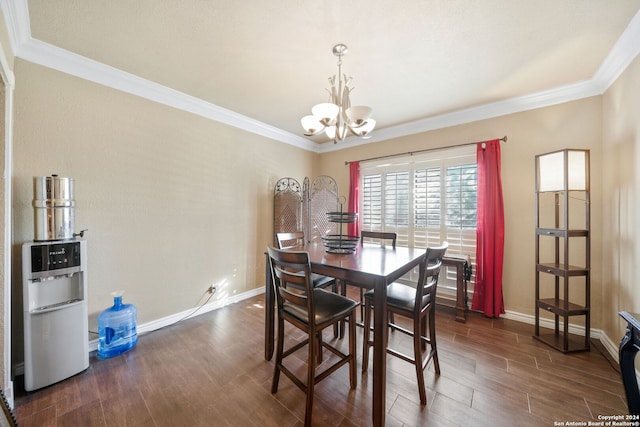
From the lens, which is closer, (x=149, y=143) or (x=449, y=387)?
(x=449, y=387)

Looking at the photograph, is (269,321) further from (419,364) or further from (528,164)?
(528,164)

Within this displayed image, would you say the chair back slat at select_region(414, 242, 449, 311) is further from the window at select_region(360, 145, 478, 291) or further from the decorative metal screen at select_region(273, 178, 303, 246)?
the decorative metal screen at select_region(273, 178, 303, 246)

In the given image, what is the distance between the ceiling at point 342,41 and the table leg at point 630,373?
2000 mm

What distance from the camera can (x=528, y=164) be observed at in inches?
106

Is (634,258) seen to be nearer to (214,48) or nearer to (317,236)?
(317,236)

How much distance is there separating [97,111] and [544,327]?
16.7ft

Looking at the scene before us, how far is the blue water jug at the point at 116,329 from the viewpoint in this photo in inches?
80.8

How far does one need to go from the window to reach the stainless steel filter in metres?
3.49

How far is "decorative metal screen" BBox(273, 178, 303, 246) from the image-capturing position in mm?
3793

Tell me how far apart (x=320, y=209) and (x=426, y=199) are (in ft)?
5.55

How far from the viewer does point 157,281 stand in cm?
256

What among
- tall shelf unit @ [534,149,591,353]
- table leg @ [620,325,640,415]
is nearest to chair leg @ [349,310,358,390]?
table leg @ [620,325,640,415]

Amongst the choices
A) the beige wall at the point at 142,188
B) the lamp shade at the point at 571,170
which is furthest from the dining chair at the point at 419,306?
the beige wall at the point at 142,188

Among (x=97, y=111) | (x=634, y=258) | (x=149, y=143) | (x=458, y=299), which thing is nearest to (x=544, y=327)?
(x=458, y=299)
